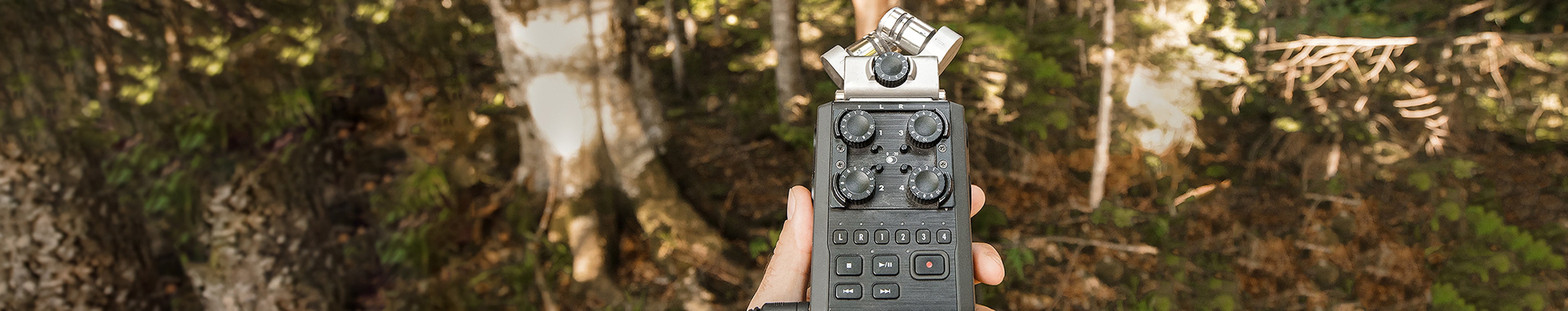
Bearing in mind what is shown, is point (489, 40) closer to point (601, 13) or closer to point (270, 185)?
point (601, 13)

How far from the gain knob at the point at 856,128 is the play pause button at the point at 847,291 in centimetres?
26

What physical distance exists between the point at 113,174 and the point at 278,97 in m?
0.71

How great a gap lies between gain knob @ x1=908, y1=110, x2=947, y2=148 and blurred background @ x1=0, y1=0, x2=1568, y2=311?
6.18 ft

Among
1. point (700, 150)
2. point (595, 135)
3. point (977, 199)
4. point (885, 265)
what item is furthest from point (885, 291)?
point (700, 150)

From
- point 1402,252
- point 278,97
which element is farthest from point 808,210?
point 1402,252

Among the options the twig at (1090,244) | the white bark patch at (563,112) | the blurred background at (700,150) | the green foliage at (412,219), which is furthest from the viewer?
the twig at (1090,244)

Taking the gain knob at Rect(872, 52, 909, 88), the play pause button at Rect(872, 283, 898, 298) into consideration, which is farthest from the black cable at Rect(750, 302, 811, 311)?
the gain knob at Rect(872, 52, 909, 88)

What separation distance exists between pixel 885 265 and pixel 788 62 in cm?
226

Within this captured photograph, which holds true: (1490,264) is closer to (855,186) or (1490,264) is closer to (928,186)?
(928,186)

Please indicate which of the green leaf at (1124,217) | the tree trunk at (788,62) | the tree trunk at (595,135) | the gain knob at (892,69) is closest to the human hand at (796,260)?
the gain knob at (892,69)

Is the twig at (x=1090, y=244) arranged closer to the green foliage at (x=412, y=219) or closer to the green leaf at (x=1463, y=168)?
the green leaf at (x=1463, y=168)

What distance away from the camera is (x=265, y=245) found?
A: 3246 millimetres

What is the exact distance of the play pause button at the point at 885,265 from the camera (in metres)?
1.36

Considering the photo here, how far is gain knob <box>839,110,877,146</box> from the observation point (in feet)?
4.50
